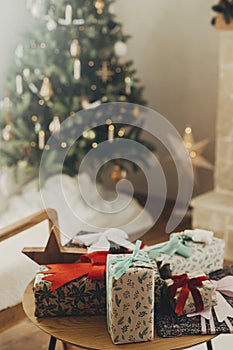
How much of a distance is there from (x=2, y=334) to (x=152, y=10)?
2.79 metres

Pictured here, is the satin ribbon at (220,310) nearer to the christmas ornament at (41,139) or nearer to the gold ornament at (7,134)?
the christmas ornament at (41,139)

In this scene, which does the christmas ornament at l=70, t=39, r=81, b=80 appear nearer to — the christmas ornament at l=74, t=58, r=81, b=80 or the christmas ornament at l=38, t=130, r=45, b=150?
the christmas ornament at l=74, t=58, r=81, b=80

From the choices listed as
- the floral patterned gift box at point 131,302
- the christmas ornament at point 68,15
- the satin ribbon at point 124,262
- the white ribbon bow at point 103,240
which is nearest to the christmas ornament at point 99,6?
the christmas ornament at point 68,15

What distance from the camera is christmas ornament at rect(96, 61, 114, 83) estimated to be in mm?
3869

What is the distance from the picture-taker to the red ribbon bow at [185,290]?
197 centimetres

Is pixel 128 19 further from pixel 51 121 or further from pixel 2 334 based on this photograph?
pixel 2 334

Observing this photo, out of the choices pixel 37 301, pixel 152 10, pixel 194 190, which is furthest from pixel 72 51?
pixel 37 301

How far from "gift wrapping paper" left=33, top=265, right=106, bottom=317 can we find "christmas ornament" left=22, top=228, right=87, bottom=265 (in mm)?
162

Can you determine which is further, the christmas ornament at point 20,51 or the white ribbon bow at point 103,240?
the christmas ornament at point 20,51

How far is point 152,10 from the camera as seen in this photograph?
4.62m

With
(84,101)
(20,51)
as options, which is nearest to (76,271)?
(84,101)

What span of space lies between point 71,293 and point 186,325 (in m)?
0.39

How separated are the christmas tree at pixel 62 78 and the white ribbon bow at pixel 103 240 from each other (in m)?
1.54

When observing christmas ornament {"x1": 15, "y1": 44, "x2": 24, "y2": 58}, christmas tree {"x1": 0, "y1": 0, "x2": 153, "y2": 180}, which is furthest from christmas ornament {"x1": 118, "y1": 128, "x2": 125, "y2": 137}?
christmas ornament {"x1": 15, "y1": 44, "x2": 24, "y2": 58}
